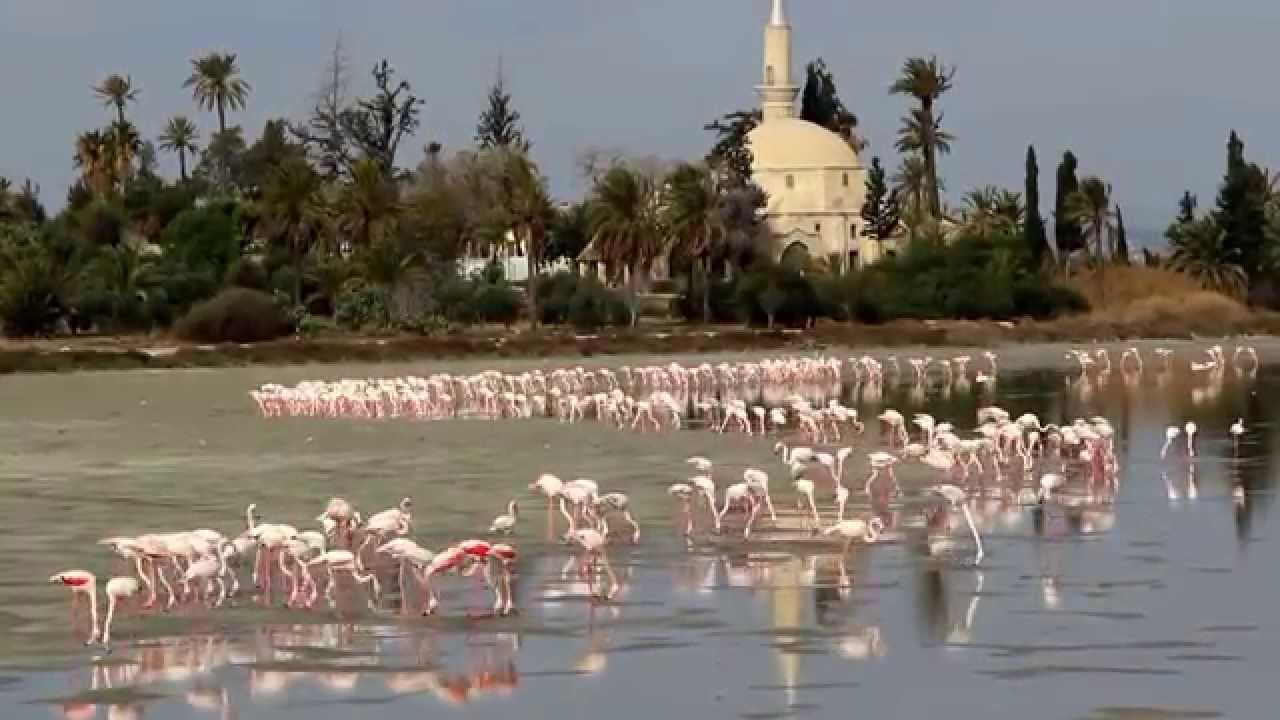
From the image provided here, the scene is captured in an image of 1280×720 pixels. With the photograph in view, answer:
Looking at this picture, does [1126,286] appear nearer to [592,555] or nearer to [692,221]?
[692,221]

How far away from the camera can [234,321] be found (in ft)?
219

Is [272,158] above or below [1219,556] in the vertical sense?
above

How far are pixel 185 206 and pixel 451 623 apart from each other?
2834 inches

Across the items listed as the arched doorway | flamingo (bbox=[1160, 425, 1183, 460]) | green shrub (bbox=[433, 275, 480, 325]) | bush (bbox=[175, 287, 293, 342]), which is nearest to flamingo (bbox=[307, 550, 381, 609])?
flamingo (bbox=[1160, 425, 1183, 460])

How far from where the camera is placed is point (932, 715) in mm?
14484

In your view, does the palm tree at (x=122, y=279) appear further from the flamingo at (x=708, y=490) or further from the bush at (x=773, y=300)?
the flamingo at (x=708, y=490)

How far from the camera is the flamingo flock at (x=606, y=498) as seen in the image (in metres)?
18.5

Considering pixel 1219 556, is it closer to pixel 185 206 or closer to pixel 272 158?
pixel 185 206

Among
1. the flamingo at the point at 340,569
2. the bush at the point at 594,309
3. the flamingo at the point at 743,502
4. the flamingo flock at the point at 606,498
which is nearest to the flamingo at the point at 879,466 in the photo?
the flamingo flock at the point at 606,498

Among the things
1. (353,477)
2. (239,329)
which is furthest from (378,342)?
(353,477)

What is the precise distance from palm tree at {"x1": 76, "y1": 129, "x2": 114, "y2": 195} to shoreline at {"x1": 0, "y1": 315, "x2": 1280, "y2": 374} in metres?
36.6

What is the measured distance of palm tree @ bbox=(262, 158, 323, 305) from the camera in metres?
79.1

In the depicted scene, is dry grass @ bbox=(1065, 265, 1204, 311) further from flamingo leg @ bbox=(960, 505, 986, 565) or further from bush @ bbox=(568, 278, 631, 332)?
flamingo leg @ bbox=(960, 505, 986, 565)

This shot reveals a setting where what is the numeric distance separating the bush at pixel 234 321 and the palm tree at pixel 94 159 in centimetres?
4033
